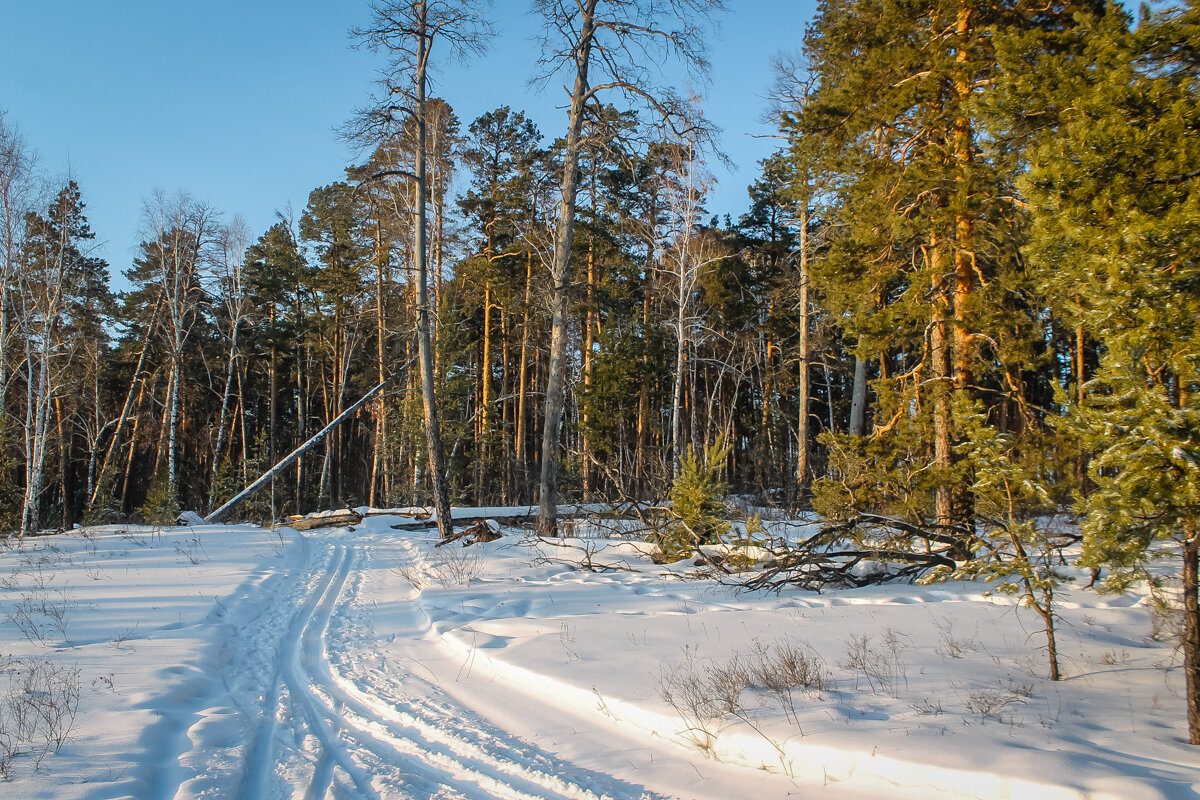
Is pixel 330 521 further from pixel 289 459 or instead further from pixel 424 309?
pixel 424 309

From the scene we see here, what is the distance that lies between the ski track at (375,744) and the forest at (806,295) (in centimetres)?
355

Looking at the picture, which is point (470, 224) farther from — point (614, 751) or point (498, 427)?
point (614, 751)

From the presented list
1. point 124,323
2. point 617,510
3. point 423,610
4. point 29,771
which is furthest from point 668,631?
point 124,323

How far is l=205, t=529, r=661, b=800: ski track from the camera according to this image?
3281mm

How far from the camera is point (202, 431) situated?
1457 inches

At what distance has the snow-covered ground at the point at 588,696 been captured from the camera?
320 centimetres

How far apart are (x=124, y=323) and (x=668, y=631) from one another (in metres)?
38.3

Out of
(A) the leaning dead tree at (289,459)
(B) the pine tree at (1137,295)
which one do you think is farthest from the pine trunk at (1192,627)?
(A) the leaning dead tree at (289,459)

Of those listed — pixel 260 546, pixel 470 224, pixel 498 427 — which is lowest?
pixel 260 546

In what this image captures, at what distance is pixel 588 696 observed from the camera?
441 centimetres

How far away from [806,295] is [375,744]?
17612 millimetres

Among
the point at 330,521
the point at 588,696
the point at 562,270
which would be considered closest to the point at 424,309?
the point at 562,270

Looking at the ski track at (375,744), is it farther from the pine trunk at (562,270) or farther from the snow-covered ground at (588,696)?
the pine trunk at (562,270)

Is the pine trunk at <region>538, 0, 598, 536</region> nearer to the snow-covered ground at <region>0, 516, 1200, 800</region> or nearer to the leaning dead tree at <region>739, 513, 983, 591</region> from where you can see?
the snow-covered ground at <region>0, 516, 1200, 800</region>
